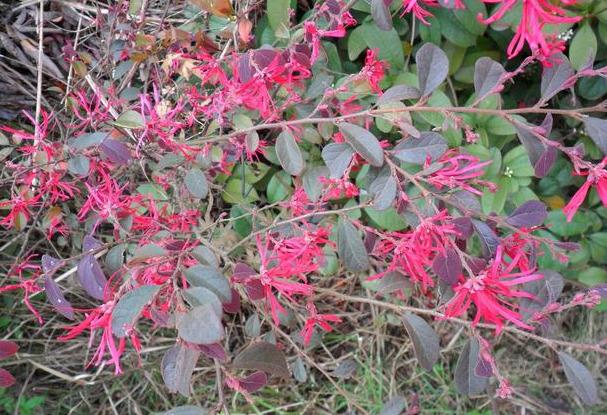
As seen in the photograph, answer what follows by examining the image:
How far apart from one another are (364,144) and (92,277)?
1.35 feet

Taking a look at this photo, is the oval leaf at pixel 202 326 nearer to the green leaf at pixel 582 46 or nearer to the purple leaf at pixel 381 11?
the purple leaf at pixel 381 11

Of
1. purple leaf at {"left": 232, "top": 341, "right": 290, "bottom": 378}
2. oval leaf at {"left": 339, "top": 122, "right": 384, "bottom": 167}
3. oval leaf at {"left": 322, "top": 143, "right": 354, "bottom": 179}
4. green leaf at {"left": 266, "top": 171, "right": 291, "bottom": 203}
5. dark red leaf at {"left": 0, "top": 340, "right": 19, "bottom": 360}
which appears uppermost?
oval leaf at {"left": 339, "top": 122, "right": 384, "bottom": 167}

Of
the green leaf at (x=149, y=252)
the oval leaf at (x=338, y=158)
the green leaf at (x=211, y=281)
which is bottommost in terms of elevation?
the green leaf at (x=149, y=252)

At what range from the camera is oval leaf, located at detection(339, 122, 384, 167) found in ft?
2.41

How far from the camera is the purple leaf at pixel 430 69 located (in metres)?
0.79

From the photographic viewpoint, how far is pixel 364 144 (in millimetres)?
744

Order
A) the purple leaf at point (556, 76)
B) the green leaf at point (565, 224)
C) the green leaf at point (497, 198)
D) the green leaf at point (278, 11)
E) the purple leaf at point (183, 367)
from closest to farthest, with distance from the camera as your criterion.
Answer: the purple leaf at point (183, 367) < the purple leaf at point (556, 76) < the green leaf at point (278, 11) < the green leaf at point (497, 198) < the green leaf at point (565, 224)

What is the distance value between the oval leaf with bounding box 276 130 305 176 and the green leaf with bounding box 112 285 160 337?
0.29m

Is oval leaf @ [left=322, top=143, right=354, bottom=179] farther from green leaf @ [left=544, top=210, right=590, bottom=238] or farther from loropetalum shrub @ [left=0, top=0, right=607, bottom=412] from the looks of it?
green leaf @ [left=544, top=210, right=590, bottom=238]

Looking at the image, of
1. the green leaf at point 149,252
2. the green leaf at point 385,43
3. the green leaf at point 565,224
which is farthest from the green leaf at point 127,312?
the green leaf at point 565,224

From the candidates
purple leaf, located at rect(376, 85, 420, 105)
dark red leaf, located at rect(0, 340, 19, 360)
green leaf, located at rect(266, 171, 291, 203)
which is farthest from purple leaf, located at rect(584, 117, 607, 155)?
dark red leaf, located at rect(0, 340, 19, 360)

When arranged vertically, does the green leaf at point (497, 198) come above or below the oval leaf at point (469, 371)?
above

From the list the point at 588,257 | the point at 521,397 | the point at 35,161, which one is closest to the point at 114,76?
the point at 35,161

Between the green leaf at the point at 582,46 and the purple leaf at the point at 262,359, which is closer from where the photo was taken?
the purple leaf at the point at 262,359
